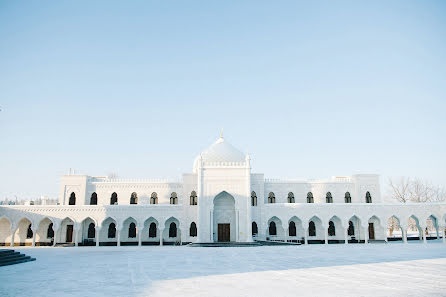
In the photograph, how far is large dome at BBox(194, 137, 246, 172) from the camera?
3297cm

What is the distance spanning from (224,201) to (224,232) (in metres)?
2.76

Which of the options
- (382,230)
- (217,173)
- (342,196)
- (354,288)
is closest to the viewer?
(354,288)

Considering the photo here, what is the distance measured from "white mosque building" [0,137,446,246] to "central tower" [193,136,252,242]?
3.4 inches

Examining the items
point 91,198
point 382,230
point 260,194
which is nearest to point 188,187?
point 260,194

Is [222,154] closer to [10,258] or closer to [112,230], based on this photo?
[112,230]

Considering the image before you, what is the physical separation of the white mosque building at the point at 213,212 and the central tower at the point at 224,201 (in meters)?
0.09

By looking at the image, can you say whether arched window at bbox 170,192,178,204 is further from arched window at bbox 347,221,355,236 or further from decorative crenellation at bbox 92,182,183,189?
arched window at bbox 347,221,355,236

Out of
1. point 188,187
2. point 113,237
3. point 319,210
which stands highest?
point 188,187

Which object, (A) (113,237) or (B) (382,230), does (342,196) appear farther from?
(A) (113,237)

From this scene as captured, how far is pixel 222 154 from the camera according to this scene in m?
33.3

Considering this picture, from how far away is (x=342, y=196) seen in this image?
109 ft

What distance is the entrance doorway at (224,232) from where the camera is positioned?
29250mm

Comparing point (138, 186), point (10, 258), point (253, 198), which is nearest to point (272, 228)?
point (253, 198)

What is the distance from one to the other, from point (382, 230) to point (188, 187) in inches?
743
